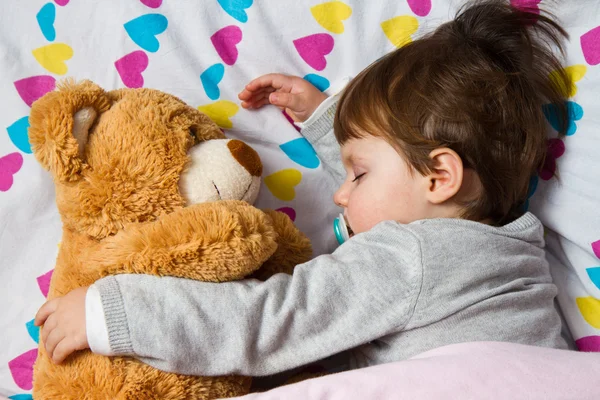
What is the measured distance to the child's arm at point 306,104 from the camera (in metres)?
1.13

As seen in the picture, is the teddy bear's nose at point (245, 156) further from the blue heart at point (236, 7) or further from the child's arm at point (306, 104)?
the blue heart at point (236, 7)

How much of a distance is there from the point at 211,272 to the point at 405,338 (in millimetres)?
297

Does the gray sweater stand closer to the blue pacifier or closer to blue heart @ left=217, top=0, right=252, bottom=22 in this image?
the blue pacifier

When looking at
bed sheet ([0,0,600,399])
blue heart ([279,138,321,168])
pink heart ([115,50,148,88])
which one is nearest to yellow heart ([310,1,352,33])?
bed sheet ([0,0,600,399])

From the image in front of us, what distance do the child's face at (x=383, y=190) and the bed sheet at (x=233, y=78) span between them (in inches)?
6.9

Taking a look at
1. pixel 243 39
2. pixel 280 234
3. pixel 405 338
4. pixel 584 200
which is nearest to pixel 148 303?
pixel 280 234

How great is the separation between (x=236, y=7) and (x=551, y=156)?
625 mm

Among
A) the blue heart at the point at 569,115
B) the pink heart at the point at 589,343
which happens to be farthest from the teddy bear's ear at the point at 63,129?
the pink heart at the point at 589,343

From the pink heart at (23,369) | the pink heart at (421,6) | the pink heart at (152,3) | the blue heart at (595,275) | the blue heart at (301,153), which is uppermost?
the pink heart at (152,3)

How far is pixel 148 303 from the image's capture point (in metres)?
0.76

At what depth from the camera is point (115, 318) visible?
2.45ft

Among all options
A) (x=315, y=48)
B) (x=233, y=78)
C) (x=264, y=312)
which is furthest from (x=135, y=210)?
(x=315, y=48)

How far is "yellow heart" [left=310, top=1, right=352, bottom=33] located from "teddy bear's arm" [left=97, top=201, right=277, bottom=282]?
0.52 meters

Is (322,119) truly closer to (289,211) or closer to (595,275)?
(289,211)
